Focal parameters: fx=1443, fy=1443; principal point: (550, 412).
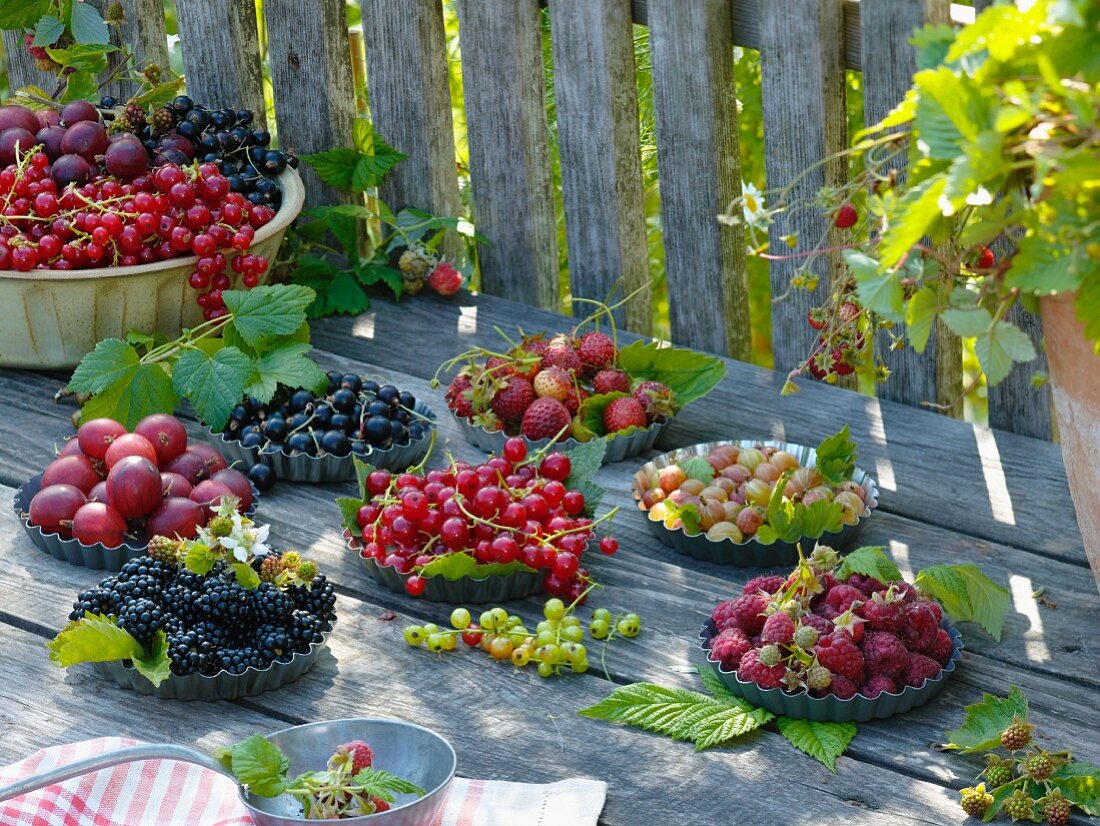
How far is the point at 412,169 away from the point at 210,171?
1.86ft

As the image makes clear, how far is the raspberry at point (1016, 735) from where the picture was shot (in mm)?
1725

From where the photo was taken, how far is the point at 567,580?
216 centimetres

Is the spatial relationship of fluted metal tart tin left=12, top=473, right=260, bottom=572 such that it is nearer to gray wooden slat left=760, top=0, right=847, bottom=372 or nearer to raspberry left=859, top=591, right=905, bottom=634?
raspberry left=859, top=591, right=905, bottom=634

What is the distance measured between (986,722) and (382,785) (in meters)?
0.77

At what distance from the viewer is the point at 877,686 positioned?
182cm

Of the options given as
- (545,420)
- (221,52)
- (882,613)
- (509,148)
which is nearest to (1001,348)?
(882,613)

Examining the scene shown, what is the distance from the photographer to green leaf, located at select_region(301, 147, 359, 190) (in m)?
3.16

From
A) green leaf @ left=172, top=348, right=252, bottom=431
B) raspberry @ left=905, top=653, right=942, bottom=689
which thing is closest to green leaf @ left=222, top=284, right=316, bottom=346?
green leaf @ left=172, top=348, right=252, bottom=431

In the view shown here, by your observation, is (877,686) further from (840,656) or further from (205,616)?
(205,616)

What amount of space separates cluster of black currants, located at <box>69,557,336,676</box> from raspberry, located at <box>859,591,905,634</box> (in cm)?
73

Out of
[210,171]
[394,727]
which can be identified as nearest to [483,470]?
[394,727]

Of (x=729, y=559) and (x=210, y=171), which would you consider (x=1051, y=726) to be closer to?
(x=729, y=559)

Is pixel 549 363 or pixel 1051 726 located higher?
pixel 549 363

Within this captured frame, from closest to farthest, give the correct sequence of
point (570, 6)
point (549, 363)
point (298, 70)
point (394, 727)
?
1. point (394, 727)
2. point (549, 363)
3. point (570, 6)
4. point (298, 70)
